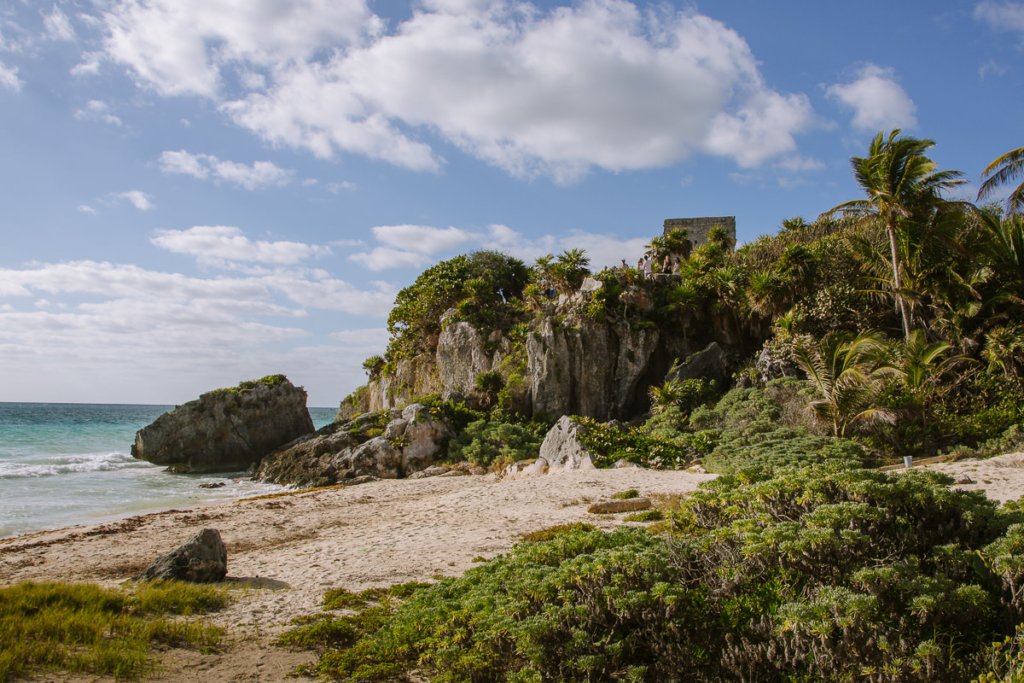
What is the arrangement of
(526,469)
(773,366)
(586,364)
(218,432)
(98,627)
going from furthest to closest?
(218,432) → (586,364) → (773,366) → (526,469) → (98,627)

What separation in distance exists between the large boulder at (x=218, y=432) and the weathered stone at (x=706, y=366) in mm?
21204

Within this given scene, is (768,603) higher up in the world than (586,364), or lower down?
lower down

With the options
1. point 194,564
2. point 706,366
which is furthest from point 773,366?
point 194,564

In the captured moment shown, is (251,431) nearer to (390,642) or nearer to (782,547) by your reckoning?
(390,642)

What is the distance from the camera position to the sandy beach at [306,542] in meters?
A: 6.76

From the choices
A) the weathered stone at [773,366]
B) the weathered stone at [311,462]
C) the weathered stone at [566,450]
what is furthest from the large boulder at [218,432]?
the weathered stone at [773,366]

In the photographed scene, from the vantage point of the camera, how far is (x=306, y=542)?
11.8m

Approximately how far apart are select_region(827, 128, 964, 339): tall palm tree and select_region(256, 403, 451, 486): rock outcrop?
17.0m

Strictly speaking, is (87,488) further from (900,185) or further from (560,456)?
(900,185)

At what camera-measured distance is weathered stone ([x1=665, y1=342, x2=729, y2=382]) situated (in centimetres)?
2356

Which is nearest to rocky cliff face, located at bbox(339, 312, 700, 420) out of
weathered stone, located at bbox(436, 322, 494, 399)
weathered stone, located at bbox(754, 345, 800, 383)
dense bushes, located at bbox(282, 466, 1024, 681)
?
weathered stone, located at bbox(436, 322, 494, 399)

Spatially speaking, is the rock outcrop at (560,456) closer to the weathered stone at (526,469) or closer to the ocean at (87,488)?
the weathered stone at (526,469)

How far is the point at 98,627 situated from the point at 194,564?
2.53m

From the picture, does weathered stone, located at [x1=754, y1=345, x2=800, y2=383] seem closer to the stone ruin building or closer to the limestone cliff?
the limestone cliff
